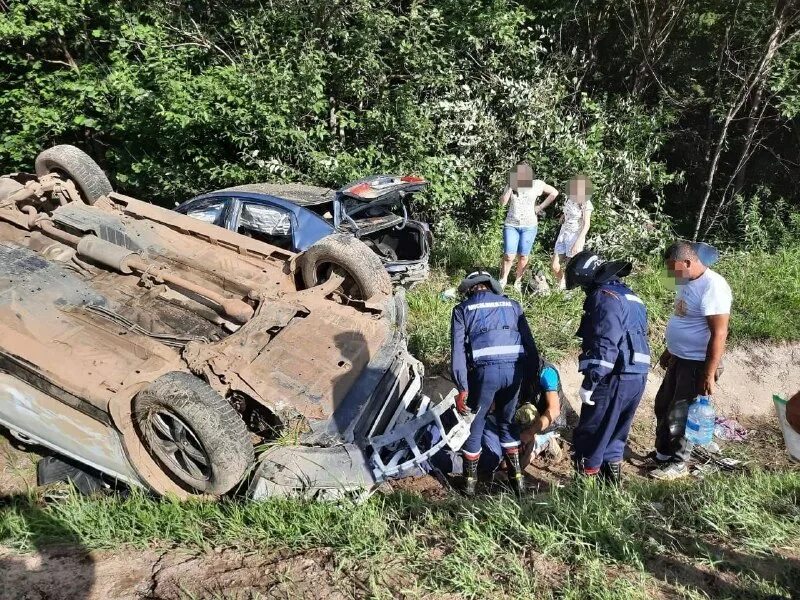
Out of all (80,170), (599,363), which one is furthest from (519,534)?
(80,170)

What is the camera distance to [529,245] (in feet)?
22.0

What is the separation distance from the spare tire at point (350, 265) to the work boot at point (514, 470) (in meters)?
1.48

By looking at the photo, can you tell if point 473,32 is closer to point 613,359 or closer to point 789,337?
point 789,337

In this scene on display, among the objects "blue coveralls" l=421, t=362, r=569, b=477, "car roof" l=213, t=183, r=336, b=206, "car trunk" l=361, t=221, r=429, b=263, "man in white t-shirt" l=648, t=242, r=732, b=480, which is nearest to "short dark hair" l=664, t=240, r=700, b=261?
"man in white t-shirt" l=648, t=242, r=732, b=480

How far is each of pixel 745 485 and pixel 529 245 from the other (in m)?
3.59

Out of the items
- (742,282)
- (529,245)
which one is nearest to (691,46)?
(742,282)

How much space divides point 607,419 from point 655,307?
3019mm

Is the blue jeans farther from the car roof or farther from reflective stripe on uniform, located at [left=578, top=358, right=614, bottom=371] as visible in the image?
reflective stripe on uniform, located at [left=578, top=358, right=614, bottom=371]

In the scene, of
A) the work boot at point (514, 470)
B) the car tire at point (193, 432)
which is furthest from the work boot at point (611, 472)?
the car tire at point (193, 432)

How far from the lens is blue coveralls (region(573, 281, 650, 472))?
12.7ft

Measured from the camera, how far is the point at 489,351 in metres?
4.13

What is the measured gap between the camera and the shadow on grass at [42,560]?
3002 mm

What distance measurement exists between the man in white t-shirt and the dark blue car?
8.00 ft

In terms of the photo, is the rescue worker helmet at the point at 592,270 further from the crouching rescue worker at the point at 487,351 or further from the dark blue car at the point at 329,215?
the dark blue car at the point at 329,215
